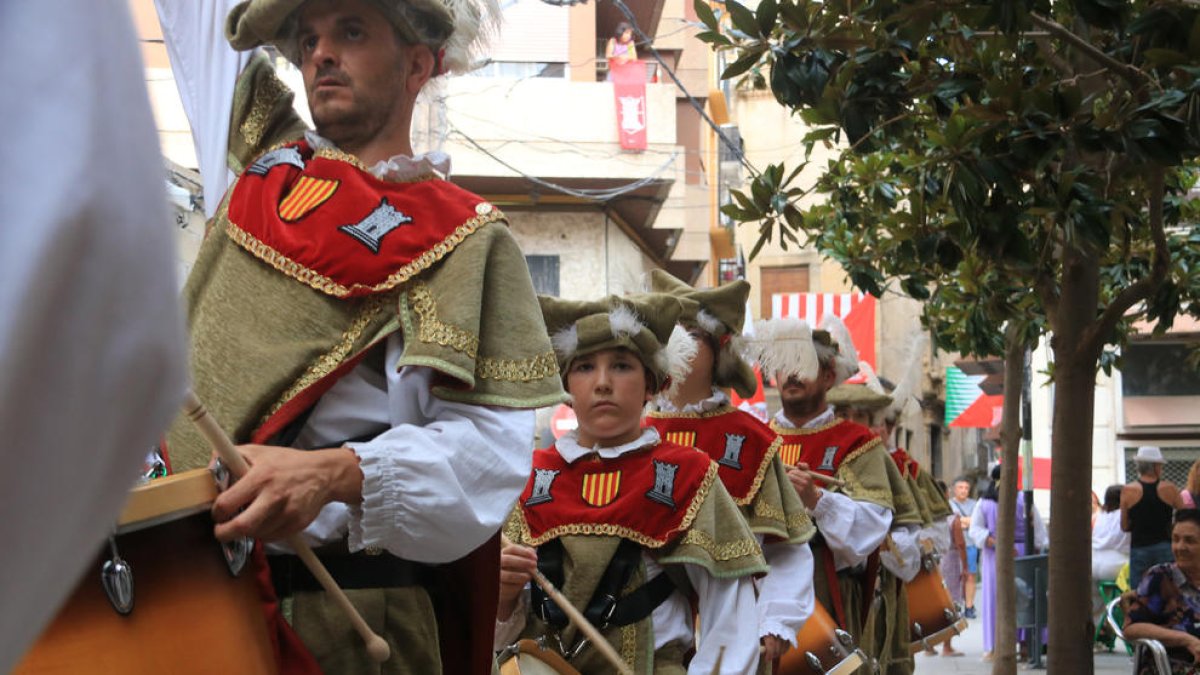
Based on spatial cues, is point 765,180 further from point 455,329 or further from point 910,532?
point 455,329

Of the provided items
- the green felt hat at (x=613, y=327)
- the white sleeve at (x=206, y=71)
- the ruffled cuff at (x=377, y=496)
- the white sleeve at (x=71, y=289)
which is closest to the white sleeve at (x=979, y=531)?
the green felt hat at (x=613, y=327)

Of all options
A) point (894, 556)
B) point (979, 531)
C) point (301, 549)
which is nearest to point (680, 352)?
point (894, 556)

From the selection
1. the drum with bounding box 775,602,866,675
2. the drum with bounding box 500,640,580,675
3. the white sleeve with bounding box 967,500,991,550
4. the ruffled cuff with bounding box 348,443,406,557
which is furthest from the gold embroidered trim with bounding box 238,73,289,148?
the white sleeve with bounding box 967,500,991,550

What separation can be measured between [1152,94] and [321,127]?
3541mm

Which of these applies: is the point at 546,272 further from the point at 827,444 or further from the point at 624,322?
the point at 624,322

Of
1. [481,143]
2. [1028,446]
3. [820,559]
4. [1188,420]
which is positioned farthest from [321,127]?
[1188,420]

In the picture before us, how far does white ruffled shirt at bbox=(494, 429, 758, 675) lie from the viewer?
518 centimetres

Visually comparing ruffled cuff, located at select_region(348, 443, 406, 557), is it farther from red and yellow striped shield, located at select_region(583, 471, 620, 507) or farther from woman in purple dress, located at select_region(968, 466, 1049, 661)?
woman in purple dress, located at select_region(968, 466, 1049, 661)

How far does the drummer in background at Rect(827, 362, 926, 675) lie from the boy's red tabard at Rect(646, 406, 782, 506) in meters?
2.15

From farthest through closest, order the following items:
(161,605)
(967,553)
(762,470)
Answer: (967,553)
(762,470)
(161,605)

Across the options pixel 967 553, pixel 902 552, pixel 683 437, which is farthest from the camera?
pixel 967 553

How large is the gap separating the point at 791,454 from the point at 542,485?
3.59m

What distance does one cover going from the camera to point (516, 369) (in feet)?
9.16

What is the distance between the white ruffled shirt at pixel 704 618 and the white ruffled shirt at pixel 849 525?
2648mm
